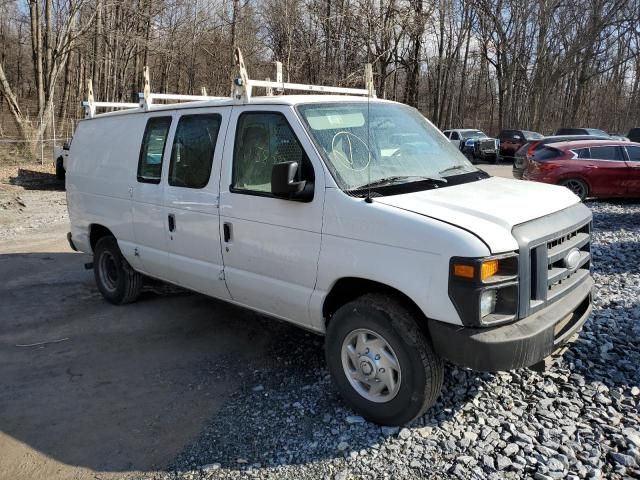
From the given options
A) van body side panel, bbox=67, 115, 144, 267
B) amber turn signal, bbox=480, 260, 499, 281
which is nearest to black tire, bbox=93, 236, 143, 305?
van body side panel, bbox=67, 115, 144, 267

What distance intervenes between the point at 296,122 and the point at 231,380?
6.73 ft

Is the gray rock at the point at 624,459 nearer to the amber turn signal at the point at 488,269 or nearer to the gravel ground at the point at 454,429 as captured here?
the gravel ground at the point at 454,429

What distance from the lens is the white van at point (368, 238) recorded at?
10.3 ft

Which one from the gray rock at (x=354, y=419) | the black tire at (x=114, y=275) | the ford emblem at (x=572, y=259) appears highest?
the ford emblem at (x=572, y=259)

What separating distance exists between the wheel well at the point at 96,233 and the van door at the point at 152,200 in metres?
0.90

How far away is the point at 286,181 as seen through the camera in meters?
3.58

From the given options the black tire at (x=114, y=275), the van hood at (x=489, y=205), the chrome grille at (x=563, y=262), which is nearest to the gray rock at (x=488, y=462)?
the chrome grille at (x=563, y=262)

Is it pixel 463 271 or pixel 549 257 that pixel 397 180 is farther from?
pixel 549 257

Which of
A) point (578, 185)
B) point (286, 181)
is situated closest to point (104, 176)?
point (286, 181)

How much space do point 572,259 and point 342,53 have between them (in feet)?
91.7

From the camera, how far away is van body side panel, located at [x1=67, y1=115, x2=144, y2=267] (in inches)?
218

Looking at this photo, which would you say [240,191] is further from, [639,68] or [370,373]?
[639,68]

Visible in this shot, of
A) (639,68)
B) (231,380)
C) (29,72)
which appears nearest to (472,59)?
(639,68)

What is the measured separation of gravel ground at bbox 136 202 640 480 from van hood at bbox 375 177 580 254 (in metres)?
1.23
